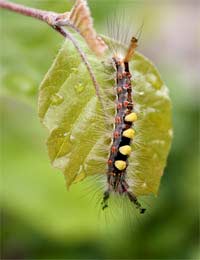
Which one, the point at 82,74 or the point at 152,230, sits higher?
the point at 82,74

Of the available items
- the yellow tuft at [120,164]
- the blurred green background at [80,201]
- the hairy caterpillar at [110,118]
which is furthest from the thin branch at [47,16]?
the blurred green background at [80,201]

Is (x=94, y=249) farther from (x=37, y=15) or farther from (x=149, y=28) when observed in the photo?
(x=37, y=15)

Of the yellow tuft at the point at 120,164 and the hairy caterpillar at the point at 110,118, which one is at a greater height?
the hairy caterpillar at the point at 110,118

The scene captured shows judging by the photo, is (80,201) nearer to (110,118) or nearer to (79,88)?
(110,118)

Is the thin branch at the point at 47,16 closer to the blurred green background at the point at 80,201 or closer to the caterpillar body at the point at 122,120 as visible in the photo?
the caterpillar body at the point at 122,120

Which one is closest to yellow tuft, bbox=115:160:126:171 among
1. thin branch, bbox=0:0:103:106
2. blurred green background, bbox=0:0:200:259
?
thin branch, bbox=0:0:103:106

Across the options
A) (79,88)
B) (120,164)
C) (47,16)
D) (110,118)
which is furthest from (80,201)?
(47,16)

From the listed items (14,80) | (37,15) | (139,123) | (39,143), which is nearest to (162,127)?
(139,123)
